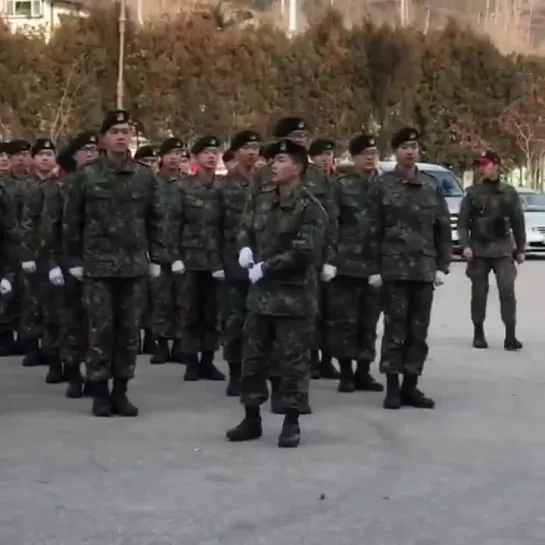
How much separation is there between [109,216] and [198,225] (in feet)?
6.72

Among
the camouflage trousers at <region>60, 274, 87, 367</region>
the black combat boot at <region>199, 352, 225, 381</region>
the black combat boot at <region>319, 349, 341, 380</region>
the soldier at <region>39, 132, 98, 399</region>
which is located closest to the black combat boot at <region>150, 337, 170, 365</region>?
the black combat boot at <region>199, 352, 225, 381</region>

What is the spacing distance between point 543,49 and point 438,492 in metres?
77.6

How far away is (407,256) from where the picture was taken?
Result: 379 inches

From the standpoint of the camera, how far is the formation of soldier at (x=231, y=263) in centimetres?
830

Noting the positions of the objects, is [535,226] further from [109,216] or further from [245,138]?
[109,216]

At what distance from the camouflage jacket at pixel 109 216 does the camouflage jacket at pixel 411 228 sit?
1.76 m

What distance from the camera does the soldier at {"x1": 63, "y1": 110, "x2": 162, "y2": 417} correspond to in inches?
363

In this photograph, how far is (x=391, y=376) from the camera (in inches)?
384

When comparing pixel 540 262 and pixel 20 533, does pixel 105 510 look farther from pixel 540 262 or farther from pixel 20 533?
pixel 540 262

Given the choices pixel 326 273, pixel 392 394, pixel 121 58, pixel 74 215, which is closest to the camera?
pixel 326 273

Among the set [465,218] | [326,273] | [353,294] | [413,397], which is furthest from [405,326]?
[465,218]

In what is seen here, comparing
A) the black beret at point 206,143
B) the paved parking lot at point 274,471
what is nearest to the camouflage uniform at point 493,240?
the paved parking lot at point 274,471

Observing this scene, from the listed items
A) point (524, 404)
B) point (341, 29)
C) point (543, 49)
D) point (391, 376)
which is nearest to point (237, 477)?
point (391, 376)

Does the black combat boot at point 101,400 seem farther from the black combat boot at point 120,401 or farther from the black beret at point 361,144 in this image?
the black beret at point 361,144
